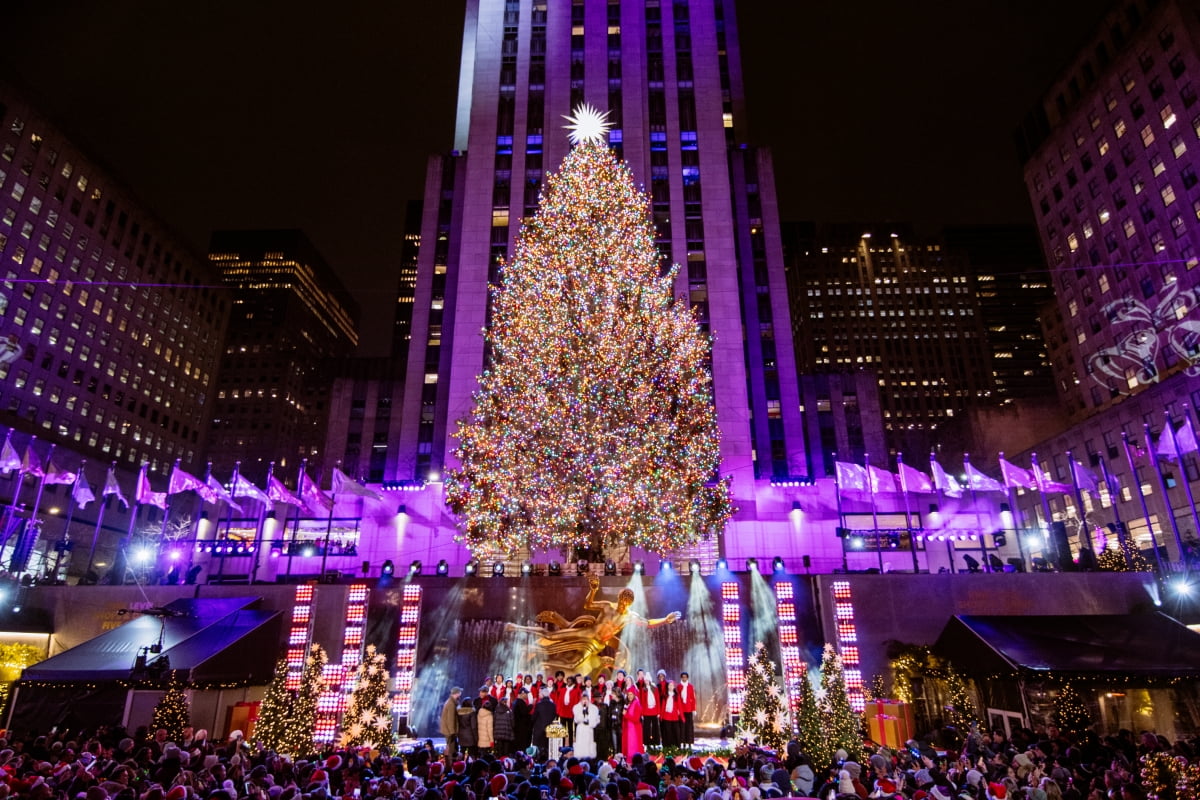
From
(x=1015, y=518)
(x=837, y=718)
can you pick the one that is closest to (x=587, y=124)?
(x=1015, y=518)

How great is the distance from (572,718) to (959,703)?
478 inches

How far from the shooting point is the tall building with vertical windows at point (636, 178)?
165ft

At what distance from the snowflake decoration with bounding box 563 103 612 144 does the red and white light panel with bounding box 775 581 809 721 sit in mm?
38647

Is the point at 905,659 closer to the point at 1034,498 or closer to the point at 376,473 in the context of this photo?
the point at 1034,498

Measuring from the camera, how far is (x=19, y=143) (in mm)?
73062

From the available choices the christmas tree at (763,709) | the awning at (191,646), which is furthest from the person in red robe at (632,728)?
the awning at (191,646)

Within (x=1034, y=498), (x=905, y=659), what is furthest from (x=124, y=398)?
(x=1034, y=498)

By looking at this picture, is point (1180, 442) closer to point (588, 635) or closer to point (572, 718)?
point (588, 635)

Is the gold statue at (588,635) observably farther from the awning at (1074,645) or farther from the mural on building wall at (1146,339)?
the mural on building wall at (1146,339)

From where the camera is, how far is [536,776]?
420 inches

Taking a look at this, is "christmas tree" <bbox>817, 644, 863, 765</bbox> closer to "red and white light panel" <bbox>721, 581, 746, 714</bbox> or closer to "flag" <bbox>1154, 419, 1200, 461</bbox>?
"red and white light panel" <bbox>721, 581, 746, 714</bbox>

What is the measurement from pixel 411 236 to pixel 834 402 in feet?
291

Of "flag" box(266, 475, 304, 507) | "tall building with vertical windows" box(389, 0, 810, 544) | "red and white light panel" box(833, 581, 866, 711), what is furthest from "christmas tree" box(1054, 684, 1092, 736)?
"flag" box(266, 475, 304, 507)

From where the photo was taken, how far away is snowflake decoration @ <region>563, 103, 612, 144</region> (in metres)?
53.1
